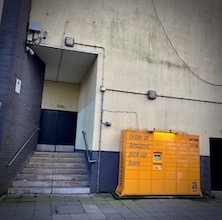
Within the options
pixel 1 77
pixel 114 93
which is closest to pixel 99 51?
pixel 114 93

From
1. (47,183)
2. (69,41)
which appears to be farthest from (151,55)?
(47,183)

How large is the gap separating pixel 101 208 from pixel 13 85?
3843mm

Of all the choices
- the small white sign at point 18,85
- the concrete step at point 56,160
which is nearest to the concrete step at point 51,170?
the concrete step at point 56,160

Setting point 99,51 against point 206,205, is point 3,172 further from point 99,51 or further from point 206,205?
point 206,205

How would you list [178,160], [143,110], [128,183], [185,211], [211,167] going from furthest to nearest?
[211,167]
[143,110]
[178,160]
[128,183]
[185,211]

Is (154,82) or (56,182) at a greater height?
(154,82)

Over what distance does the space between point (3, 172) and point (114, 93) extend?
3.81 m

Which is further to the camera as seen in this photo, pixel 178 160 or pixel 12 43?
pixel 178 160

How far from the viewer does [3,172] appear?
609 centimetres

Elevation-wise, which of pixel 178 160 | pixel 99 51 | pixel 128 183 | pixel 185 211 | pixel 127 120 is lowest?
pixel 185 211

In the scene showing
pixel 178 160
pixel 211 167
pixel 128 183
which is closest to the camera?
pixel 128 183

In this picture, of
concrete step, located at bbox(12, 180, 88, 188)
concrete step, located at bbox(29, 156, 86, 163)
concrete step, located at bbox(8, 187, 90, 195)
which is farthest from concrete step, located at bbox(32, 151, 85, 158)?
concrete step, located at bbox(8, 187, 90, 195)

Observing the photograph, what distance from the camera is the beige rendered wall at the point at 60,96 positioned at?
10578 mm

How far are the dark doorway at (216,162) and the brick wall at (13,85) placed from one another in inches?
250
